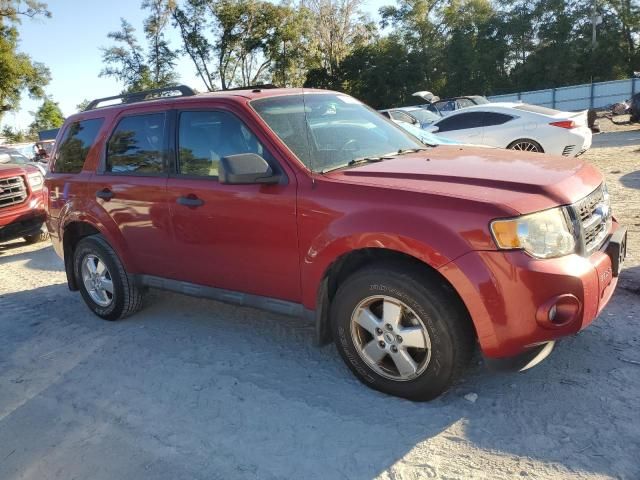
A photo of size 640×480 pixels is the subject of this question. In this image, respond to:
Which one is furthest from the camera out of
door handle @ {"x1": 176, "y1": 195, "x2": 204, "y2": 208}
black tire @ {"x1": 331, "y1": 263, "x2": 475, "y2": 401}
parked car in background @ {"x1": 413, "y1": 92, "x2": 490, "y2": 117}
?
parked car in background @ {"x1": 413, "y1": 92, "x2": 490, "y2": 117}

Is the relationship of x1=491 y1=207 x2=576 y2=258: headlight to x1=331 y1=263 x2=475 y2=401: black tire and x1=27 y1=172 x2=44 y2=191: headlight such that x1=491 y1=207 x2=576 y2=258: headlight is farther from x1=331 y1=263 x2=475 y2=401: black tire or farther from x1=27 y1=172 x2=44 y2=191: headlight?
x1=27 y1=172 x2=44 y2=191: headlight

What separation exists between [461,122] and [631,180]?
12.5 ft

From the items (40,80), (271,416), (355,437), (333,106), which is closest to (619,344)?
(355,437)

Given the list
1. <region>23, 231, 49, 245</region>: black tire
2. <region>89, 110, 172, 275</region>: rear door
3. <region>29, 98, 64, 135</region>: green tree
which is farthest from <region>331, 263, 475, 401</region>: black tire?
<region>29, 98, 64, 135</region>: green tree

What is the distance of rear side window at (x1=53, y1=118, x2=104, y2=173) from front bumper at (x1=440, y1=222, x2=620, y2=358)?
3.62m

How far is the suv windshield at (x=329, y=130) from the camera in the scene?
364 cm

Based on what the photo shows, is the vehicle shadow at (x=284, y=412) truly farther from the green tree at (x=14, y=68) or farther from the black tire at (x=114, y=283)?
the green tree at (x=14, y=68)

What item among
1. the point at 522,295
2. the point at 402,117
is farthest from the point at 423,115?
the point at 522,295

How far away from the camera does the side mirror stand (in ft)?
10.9

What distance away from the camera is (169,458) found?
2.92 meters

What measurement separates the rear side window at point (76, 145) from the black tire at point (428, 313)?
3058mm

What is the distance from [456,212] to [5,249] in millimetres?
8796

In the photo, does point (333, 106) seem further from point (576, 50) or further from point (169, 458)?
point (576, 50)

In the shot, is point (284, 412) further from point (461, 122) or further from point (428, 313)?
point (461, 122)
